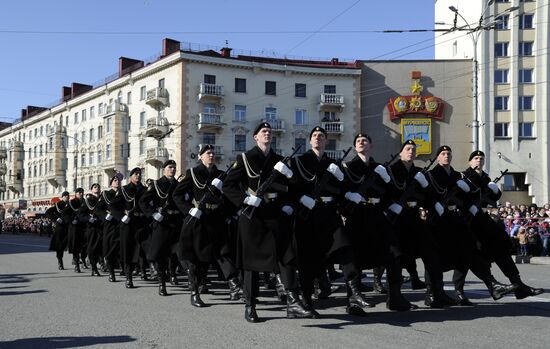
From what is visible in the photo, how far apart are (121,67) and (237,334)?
55076 millimetres

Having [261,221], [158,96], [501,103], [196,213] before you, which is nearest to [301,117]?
[158,96]

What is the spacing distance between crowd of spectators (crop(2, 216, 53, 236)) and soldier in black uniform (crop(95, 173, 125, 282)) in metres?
37.0

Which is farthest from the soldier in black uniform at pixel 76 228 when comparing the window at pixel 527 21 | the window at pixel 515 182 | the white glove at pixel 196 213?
the window at pixel 527 21

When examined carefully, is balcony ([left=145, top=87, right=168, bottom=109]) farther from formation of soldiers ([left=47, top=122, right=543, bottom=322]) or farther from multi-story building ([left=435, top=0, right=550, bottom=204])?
formation of soldiers ([left=47, top=122, right=543, bottom=322])

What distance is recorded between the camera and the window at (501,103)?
48.2 m

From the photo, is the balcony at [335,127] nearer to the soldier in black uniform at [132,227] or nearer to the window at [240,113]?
the window at [240,113]

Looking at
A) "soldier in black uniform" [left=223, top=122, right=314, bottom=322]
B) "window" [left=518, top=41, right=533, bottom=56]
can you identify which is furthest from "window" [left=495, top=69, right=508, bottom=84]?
"soldier in black uniform" [left=223, top=122, right=314, bottom=322]

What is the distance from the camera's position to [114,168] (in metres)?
58.8

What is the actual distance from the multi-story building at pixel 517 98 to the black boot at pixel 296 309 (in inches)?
1675

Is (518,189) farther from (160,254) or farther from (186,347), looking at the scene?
(186,347)

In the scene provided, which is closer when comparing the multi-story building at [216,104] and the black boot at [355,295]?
the black boot at [355,295]

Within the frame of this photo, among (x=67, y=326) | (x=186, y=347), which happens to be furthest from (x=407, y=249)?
(x=67, y=326)

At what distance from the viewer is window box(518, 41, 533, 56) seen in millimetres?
47688

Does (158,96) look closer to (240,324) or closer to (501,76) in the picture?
(501,76)
